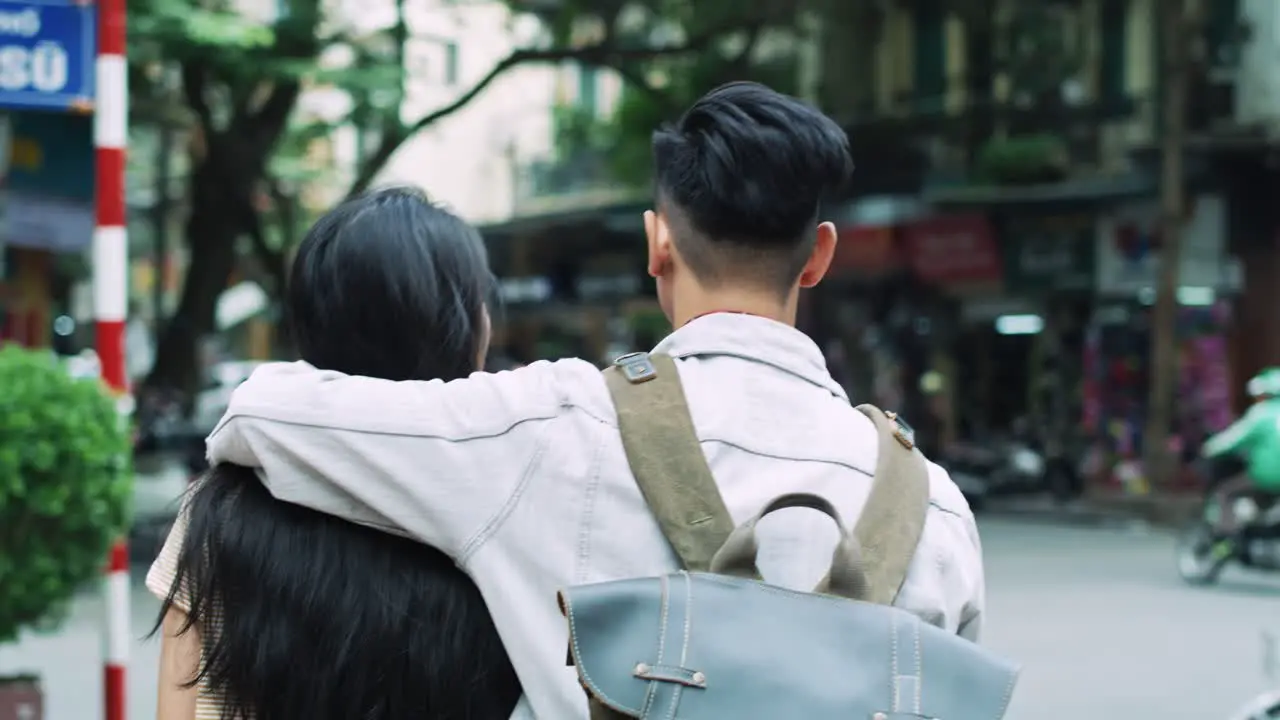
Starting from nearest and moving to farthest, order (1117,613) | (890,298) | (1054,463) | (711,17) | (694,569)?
(694,569), (1117,613), (711,17), (1054,463), (890,298)

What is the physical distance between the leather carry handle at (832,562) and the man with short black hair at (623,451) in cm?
8

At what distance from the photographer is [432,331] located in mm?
2068

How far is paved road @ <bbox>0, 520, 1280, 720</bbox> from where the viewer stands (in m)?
7.89

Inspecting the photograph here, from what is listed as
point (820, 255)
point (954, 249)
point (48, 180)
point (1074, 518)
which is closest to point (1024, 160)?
point (954, 249)

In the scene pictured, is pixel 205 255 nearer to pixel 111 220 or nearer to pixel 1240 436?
pixel 1240 436

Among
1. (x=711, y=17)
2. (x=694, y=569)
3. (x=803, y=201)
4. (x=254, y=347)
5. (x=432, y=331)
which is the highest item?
(x=711, y=17)

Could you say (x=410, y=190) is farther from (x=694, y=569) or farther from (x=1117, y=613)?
(x=1117, y=613)

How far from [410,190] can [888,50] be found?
23.0 metres

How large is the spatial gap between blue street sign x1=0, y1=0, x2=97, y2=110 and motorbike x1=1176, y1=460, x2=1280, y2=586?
899 centimetres

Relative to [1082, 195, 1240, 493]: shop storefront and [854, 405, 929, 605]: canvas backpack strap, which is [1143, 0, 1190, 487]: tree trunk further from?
[854, 405, 929, 605]: canvas backpack strap

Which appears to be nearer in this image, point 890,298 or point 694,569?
point 694,569

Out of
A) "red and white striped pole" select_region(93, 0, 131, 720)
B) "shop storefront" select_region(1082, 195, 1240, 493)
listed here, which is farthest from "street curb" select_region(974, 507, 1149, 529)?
"red and white striped pole" select_region(93, 0, 131, 720)

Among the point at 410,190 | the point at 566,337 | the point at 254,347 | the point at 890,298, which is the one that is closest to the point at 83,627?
the point at 410,190

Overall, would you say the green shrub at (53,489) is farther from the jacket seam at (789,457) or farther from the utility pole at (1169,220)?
the utility pole at (1169,220)
